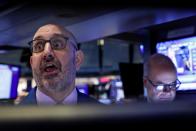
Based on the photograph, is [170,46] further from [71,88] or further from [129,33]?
[71,88]

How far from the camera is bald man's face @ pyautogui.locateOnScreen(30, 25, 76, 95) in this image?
0.70 metres

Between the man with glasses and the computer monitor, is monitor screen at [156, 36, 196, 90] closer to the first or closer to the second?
the computer monitor

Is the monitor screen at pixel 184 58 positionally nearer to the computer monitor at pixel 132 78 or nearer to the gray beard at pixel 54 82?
the computer monitor at pixel 132 78

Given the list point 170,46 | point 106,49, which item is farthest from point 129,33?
point 106,49

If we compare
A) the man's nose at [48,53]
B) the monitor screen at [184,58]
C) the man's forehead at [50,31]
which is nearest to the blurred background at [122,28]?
the monitor screen at [184,58]

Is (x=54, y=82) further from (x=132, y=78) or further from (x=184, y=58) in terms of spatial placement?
(x=132, y=78)

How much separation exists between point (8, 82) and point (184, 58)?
1698 millimetres

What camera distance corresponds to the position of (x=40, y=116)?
0.14 metres

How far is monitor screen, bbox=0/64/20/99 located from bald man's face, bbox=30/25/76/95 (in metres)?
2.51

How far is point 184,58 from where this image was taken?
6.91ft

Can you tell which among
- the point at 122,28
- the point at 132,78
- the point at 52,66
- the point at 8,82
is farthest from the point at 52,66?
the point at 8,82

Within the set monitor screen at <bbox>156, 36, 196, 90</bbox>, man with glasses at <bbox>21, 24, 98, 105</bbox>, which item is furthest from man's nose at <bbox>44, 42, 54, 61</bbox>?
monitor screen at <bbox>156, 36, 196, 90</bbox>

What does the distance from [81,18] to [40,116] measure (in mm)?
2541

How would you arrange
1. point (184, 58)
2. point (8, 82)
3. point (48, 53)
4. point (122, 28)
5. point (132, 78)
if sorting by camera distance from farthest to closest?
point (8, 82)
point (132, 78)
point (122, 28)
point (184, 58)
point (48, 53)
